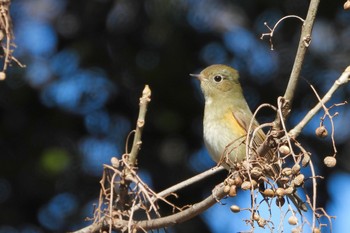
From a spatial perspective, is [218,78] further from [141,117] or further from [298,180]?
[298,180]

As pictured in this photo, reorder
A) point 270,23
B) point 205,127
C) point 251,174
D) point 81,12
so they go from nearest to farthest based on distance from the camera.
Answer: point 251,174 < point 205,127 < point 270,23 < point 81,12

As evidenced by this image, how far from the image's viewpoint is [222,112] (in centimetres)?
458

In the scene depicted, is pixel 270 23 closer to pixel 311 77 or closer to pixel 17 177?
pixel 311 77

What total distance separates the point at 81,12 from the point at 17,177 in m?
1.36

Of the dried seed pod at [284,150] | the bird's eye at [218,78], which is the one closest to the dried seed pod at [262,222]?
the dried seed pod at [284,150]

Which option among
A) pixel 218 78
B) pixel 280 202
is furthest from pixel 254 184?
pixel 218 78

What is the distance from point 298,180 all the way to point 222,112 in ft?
7.12

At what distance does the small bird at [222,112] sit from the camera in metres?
4.34

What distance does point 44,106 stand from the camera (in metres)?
6.25

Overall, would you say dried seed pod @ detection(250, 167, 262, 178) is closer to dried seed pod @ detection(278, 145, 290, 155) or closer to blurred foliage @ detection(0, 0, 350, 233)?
dried seed pod @ detection(278, 145, 290, 155)

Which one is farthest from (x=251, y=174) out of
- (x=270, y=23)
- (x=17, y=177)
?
(x=17, y=177)

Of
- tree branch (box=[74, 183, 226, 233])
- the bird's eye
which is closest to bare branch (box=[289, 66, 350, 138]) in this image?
tree branch (box=[74, 183, 226, 233])

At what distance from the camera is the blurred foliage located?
20.0 feet

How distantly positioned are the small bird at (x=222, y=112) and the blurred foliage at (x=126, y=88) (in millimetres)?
1174
